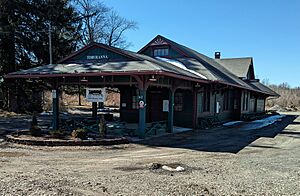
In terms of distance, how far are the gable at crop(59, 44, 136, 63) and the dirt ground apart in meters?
5.19

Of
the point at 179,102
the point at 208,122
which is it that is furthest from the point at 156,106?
the point at 208,122

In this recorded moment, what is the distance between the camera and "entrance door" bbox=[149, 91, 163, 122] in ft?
59.4

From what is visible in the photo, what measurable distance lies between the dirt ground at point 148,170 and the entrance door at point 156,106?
7.17 metres

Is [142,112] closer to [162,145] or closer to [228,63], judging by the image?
[162,145]

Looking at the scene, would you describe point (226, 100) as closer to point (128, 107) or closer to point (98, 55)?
point (128, 107)

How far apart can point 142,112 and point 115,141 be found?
187 cm

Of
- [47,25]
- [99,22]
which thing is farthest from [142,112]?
[99,22]

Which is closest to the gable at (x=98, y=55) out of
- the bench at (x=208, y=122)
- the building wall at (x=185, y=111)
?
the building wall at (x=185, y=111)

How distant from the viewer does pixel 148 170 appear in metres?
7.03

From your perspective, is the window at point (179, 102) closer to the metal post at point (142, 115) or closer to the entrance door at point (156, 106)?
the entrance door at point (156, 106)

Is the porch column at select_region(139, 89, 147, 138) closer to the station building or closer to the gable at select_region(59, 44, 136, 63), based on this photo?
the station building

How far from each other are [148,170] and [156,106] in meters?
11.4

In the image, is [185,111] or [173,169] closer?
[173,169]

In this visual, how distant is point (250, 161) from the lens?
8297 millimetres
